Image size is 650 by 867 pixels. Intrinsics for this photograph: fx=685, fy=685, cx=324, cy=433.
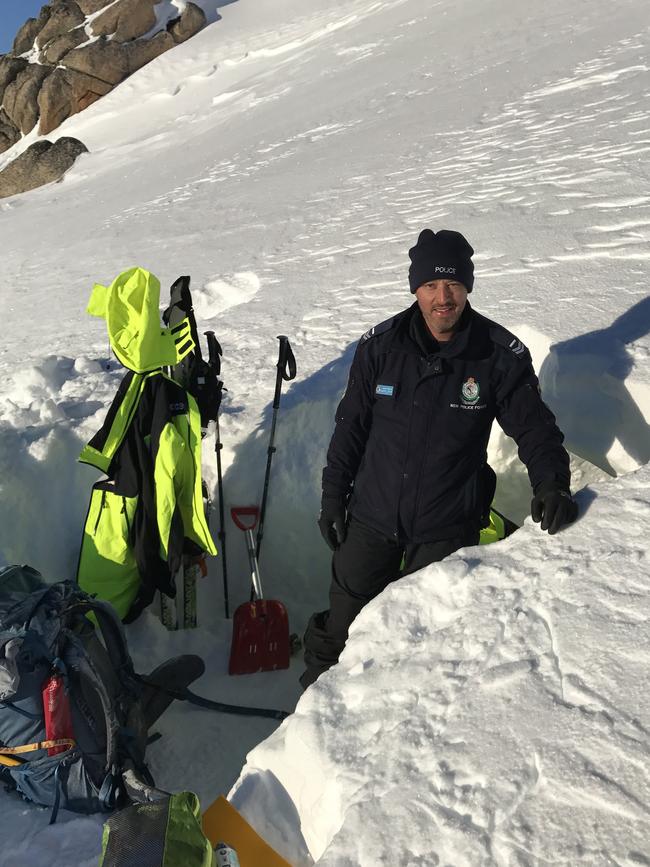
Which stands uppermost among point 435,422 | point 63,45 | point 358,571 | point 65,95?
point 63,45

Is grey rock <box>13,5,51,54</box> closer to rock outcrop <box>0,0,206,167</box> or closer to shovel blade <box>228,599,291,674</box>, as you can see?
rock outcrop <box>0,0,206,167</box>

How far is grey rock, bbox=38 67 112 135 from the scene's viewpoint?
24.7m

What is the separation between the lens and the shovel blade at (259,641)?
3.94 m

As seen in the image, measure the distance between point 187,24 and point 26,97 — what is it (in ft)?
22.1

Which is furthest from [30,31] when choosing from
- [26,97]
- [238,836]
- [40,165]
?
[238,836]

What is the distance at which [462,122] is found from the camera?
31.8 ft

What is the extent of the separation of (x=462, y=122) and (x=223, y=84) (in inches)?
541

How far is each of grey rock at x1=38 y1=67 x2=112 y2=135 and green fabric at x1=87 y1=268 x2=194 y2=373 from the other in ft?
81.6

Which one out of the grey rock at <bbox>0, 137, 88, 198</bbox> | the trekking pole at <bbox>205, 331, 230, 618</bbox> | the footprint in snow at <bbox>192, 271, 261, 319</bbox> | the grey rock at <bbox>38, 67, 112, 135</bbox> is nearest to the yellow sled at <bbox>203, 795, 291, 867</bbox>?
the trekking pole at <bbox>205, 331, 230, 618</bbox>

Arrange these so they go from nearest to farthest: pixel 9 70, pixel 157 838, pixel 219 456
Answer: pixel 157 838
pixel 219 456
pixel 9 70

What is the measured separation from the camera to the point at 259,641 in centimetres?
395

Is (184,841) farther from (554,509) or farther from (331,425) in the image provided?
(331,425)

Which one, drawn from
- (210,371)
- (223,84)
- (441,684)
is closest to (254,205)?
(210,371)

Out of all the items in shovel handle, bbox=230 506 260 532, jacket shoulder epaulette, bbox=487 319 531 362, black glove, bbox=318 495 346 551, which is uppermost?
jacket shoulder epaulette, bbox=487 319 531 362
